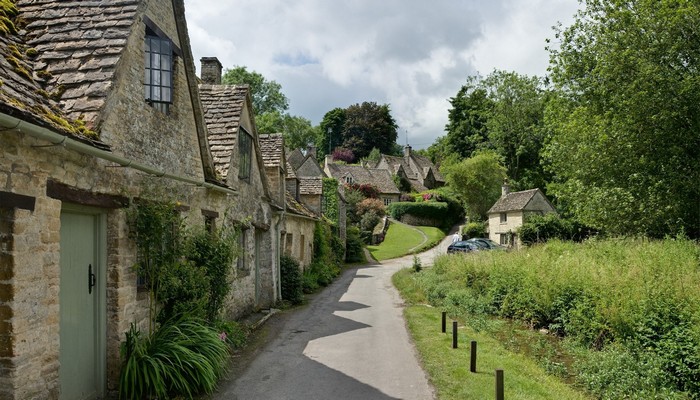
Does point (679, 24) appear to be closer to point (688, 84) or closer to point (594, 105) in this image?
point (688, 84)

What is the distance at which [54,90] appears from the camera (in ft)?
23.7

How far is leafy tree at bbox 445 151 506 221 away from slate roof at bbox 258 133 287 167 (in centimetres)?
3806

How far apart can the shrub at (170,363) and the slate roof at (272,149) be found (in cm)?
1203

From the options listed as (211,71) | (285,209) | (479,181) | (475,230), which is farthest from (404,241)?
(211,71)

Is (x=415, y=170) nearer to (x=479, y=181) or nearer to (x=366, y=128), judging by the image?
(x=366, y=128)

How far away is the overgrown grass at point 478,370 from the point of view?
849 cm

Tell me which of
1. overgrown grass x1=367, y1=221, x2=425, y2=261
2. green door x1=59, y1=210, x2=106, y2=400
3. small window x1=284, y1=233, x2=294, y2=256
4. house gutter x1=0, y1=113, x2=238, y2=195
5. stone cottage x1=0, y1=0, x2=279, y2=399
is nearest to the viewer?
house gutter x1=0, y1=113, x2=238, y2=195

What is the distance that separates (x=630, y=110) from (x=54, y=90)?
2543 cm

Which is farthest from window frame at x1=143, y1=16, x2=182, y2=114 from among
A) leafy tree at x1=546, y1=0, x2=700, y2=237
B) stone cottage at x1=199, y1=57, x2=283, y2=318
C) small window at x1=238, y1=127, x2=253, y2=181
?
leafy tree at x1=546, y1=0, x2=700, y2=237

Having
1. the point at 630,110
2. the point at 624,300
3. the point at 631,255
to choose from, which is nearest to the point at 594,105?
the point at 630,110

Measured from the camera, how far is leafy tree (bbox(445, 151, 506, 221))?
55888 millimetres

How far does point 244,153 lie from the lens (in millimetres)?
15219

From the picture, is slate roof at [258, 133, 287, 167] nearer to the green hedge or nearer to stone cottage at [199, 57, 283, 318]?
stone cottage at [199, 57, 283, 318]

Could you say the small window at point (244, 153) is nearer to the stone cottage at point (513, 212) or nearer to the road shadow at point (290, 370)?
the road shadow at point (290, 370)
